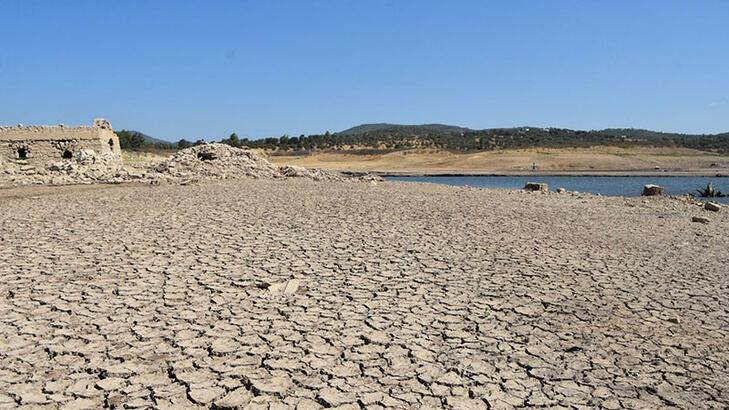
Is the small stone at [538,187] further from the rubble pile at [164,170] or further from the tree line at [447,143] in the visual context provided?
the tree line at [447,143]

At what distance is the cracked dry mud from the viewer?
385 centimetres

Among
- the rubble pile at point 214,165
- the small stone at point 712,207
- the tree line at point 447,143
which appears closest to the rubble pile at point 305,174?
the rubble pile at point 214,165

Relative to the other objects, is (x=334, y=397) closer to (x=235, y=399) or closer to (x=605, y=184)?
(x=235, y=399)

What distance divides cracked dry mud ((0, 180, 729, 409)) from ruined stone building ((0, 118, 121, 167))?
12729 millimetres

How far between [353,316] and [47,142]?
2111 centimetres

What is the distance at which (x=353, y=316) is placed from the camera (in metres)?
5.27

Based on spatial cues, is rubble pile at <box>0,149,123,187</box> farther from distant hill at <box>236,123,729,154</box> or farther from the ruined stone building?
distant hill at <box>236,123,729,154</box>

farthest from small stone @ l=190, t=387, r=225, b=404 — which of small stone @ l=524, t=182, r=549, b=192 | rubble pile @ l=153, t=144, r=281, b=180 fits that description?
small stone @ l=524, t=182, r=549, b=192

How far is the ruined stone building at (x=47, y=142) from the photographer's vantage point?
2122 centimetres

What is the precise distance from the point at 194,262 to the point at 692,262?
7103mm

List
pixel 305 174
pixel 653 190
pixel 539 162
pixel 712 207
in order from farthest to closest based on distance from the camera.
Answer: pixel 539 162 < pixel 305 174 < pixel 653 190 < pixel 712 207

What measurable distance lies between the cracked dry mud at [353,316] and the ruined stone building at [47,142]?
1273 centimetres

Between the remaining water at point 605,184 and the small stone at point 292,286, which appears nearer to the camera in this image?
the small stone at point 292,286

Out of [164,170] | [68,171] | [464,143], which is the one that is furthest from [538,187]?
[464,143]
